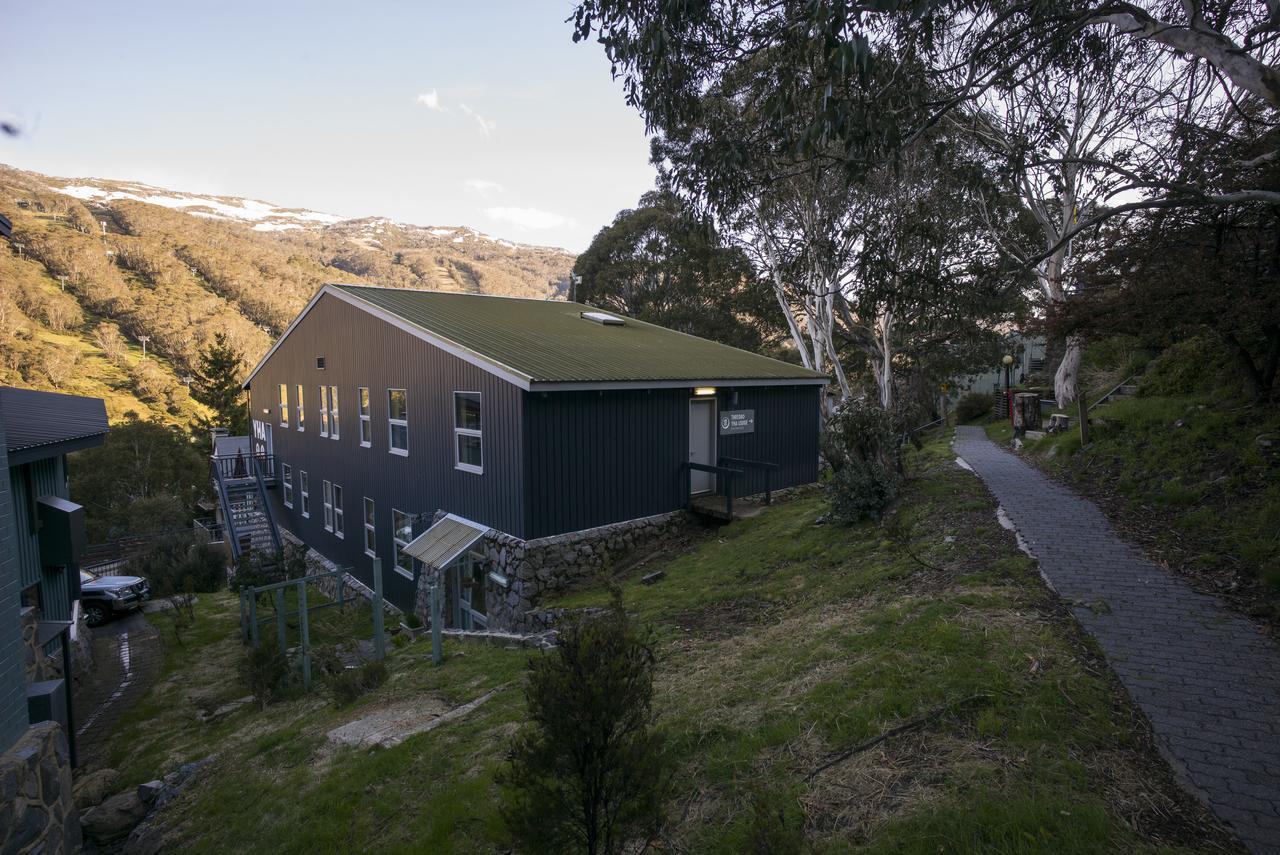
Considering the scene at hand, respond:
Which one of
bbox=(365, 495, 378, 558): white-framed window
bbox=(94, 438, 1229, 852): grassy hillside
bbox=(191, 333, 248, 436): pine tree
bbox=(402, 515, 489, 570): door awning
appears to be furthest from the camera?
bbox=(191, 333, 248, 436): pine tree

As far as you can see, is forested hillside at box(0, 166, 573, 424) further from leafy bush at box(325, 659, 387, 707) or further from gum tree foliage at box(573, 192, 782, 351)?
leafy bush at box(325, 659, 387, 707)

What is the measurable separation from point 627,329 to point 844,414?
27.7 feet

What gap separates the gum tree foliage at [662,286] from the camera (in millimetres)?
30250

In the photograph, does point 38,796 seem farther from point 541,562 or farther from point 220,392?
point 220,392

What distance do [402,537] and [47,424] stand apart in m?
6.81

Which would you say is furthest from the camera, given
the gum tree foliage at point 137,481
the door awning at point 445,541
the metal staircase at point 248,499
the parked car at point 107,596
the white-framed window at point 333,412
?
the gum tree foliage at point 137,481

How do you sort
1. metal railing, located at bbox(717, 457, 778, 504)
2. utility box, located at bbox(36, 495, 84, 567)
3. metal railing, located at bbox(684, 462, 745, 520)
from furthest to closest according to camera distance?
metal railing, located at bbox(717, 457, 778, 504) < metal railing, located at bbox(684, 462, 745, 520) < utility box, located at bbox(36, 495, 84, 567)

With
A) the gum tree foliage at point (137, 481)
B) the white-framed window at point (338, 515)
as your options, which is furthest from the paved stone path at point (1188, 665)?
the gum tree foliage at point (137, 481)

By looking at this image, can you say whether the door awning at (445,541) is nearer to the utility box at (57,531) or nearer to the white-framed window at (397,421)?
the white-framed window at (397,421)

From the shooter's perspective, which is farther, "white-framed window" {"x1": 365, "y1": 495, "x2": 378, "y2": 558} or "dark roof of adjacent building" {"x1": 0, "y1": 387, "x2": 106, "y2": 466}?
"white-framed window" {"x1": 365, "y1": 495, "x2": 378, "y2": 558}

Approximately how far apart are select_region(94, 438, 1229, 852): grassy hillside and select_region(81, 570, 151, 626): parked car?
29.6ft

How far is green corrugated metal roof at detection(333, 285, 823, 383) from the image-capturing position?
38.6ft

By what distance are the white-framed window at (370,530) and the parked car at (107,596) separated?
6722 millimetres

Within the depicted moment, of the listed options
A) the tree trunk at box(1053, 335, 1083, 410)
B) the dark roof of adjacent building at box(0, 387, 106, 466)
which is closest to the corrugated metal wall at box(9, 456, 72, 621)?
the dark roof of adjacent building at box(0, 387, 106, 466)
